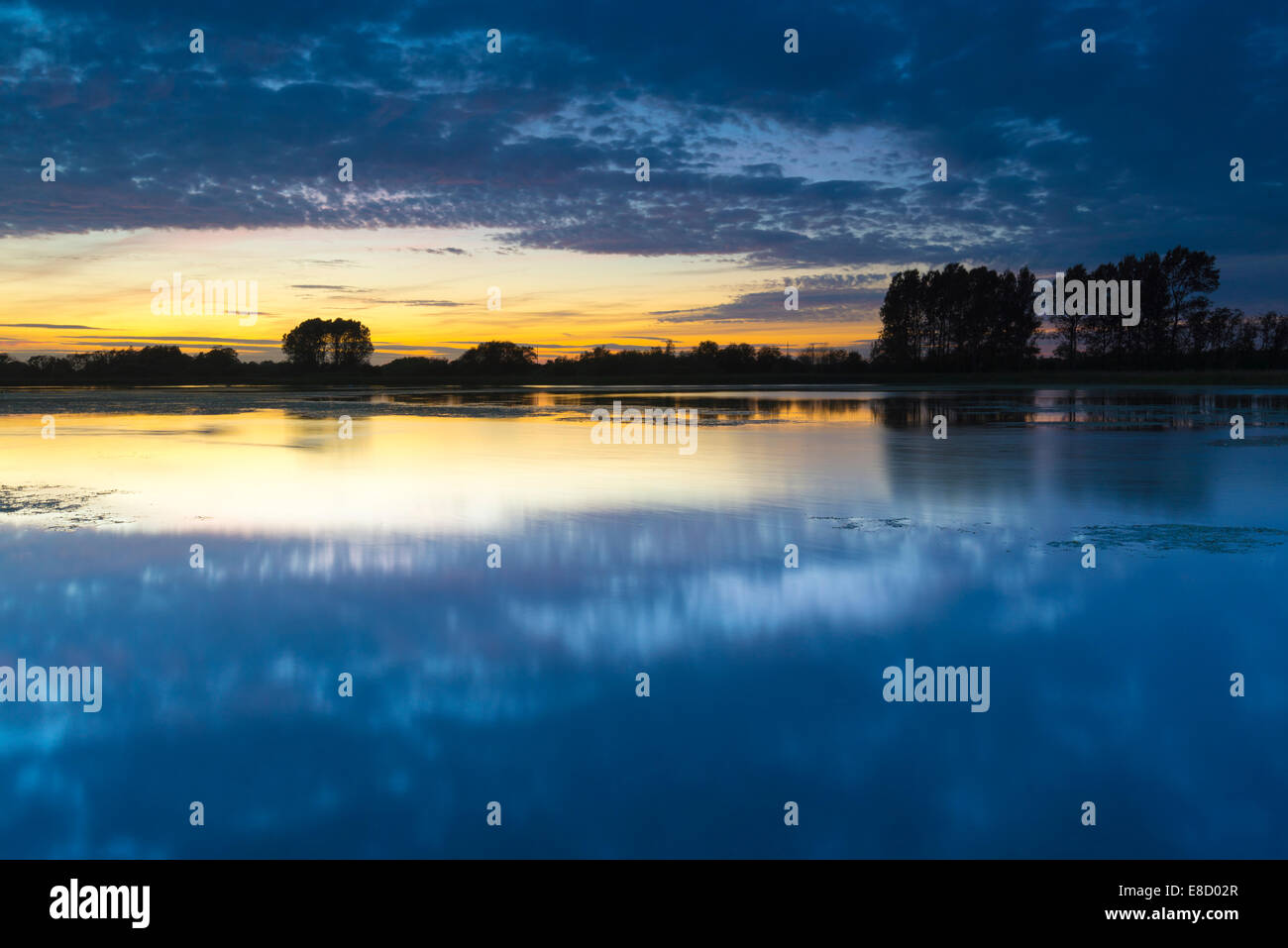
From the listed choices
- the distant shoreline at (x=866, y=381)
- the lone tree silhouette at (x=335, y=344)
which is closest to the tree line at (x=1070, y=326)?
the distant shoreline at (x=866, y=381)

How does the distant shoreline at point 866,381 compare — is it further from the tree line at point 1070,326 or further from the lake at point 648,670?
the lake at point 648,670

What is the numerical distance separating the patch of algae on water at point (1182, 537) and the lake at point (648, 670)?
6cm

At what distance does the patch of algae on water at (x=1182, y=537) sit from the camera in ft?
29.0

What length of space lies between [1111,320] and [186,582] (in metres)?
90.6

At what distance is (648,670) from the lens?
5656 millimetres

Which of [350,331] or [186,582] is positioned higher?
[350,331]

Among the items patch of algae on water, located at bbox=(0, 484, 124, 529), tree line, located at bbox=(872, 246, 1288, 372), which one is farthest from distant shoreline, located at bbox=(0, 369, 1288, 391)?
patch of algae on water, located at bbox=(0, 484, 124, 529)

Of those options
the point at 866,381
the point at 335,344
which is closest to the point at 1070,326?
the point at 866,381

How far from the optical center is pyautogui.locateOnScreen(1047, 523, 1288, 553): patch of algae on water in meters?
8.84

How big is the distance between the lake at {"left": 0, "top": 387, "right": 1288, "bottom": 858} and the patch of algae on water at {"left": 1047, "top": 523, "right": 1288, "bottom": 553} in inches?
2.5

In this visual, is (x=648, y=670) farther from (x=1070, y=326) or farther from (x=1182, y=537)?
Result: (x=1070, y=326)

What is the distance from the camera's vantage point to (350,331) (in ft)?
385

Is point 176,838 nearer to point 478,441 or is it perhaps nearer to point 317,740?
point 317,740
